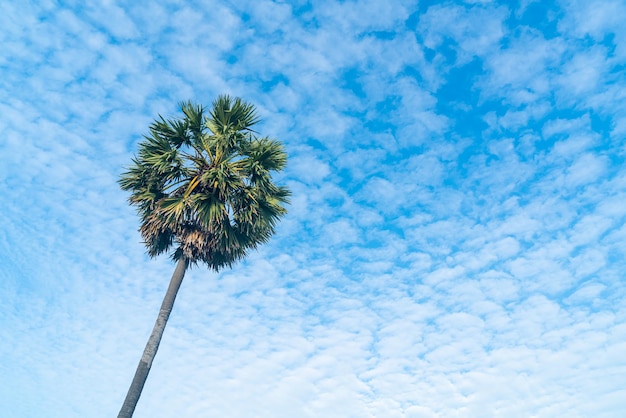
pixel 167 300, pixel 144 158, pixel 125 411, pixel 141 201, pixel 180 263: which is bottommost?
pixel 125 411

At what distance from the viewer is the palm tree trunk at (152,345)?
36.7 ft

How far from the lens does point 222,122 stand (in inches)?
616

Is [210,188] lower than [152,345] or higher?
higher

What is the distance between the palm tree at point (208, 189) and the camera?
1401 cm

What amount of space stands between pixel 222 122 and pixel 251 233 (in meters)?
4.08

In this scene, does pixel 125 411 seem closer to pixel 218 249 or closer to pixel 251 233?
pixel 218 249

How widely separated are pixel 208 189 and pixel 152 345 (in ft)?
16.6

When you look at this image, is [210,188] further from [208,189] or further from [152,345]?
[152,345]

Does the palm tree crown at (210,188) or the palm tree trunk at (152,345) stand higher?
the palm tree crown at (210,188)

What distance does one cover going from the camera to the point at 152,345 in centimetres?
1214

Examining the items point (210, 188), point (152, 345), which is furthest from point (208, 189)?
point (152, 345)

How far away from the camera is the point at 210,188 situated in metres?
14.5

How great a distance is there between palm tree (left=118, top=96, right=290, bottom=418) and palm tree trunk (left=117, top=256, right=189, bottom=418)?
0.04 metres

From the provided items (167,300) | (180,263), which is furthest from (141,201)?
(167,300)
